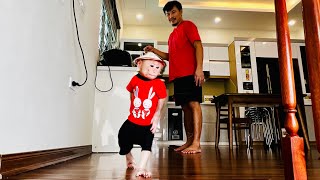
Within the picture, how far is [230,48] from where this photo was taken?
5.96 m

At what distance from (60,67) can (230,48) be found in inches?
202

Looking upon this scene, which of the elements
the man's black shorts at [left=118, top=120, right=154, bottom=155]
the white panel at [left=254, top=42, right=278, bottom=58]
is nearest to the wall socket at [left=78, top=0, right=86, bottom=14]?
the man's black shorts at [left=118, top=120, right=154, bottom=155]

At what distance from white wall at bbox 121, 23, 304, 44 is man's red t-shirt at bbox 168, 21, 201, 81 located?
12.0ft

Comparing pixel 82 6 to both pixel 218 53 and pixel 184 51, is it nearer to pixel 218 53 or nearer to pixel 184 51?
pixel 184 51

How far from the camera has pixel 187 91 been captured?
2266mm

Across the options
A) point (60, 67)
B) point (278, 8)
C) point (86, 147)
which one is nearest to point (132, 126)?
point (60, 67)

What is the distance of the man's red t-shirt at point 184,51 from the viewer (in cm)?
233

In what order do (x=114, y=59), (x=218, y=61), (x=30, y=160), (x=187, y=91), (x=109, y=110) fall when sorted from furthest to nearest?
1. (x=218, y=61)
2. (x=114, y=59)
3. (x=109, y=110)
4. (x=187, y=91)
5. (x=30, y=160)

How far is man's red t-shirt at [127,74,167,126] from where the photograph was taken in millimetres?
1092

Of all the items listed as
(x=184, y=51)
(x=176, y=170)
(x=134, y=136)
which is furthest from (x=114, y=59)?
(x=176, y=170)

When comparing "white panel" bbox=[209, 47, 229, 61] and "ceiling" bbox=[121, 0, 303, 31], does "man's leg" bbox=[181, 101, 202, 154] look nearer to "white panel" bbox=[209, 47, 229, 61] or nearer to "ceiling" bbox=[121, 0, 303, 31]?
"ceiling" bbox=[121, 0, 303, 31]

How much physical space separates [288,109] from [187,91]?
1.54m

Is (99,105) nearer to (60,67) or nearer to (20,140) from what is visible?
(60,67)

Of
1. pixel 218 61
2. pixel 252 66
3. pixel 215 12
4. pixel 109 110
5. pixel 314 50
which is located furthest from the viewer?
pixel 218 61
